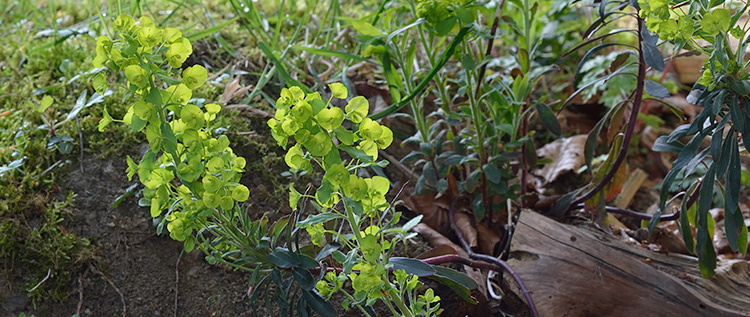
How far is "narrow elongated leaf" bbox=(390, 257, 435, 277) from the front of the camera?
1.21m

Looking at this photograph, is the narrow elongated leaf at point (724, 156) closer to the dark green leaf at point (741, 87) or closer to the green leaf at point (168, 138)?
the dark green leaf at point (741, 87)

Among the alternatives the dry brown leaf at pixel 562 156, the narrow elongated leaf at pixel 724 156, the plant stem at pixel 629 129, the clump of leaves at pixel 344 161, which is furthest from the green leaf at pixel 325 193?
the dry brown leaf at pixel 562 156

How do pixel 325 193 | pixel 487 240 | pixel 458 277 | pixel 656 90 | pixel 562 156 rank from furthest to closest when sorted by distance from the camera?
pixel 562 156, pixel 487 240, pixel 656 90, pixel 458 277, pixel 325 193

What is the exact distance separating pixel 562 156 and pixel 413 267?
1.34m

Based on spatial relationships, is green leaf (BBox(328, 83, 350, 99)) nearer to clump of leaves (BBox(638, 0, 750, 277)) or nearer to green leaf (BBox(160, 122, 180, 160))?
green leaf (BBox(160, 122, 180, 160))

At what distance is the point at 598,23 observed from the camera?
1.62 m

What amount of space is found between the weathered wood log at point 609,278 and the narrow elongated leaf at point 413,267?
1.62 ft

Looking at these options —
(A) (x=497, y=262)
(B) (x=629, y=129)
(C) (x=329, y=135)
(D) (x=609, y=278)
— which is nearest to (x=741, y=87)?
(B) (x=629, y=129)

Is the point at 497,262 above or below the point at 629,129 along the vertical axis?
below

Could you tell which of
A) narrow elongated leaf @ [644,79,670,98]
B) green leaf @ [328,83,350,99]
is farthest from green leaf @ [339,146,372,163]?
narrow elongated leaf @ [644,79,670,98]

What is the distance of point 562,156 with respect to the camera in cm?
235

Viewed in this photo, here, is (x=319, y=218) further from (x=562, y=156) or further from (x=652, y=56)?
(x=562, y=156)

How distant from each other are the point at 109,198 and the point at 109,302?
308 millimetres

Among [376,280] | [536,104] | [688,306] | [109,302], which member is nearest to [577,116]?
[536,104]
